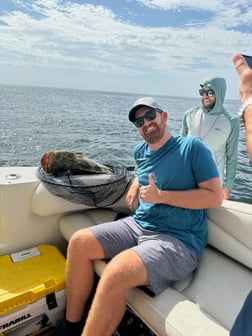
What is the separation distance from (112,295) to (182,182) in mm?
731

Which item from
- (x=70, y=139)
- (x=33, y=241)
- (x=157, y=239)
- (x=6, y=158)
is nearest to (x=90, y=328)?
(x=157, y=239)

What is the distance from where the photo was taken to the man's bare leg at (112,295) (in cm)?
151

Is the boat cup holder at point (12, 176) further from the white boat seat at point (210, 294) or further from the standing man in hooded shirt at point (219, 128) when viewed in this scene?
the standing man in hooded shirt at point (219, 128)

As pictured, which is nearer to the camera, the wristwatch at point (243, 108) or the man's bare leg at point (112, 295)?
the wristwatch at point (243, 108)

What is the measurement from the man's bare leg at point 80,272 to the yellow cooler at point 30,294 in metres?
0.11

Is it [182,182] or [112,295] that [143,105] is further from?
[112,295]

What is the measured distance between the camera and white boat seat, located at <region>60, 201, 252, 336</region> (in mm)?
1411

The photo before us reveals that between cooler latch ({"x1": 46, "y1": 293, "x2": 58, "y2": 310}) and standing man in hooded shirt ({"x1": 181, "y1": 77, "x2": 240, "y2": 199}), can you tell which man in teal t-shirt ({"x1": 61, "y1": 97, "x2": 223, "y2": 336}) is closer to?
cooler latch ({"x1": 46, "y1": 293, "x2": 58, "y2": 310})

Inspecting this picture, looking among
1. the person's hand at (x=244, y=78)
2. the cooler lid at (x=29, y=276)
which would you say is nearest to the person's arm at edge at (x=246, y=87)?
the person's hand at (x=244, y=78)

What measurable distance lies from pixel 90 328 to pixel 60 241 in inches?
41.1

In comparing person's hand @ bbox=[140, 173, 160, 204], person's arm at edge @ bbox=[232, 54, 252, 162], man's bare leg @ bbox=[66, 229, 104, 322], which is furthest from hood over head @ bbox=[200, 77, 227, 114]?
person's arm at edge @ bbox=[232, 54, 252, 162]

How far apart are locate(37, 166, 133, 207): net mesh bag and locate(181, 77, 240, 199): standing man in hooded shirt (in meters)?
0.90

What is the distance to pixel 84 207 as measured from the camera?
240 centimetres

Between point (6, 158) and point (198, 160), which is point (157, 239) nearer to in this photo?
point (198, 160)
